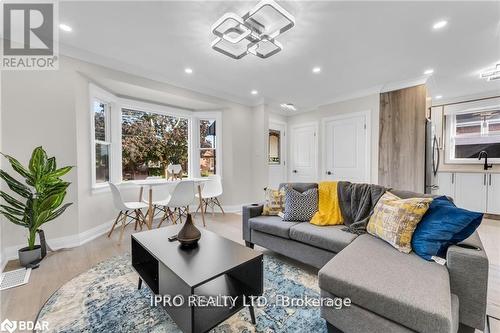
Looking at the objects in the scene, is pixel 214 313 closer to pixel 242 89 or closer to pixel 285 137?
pixel 242 89

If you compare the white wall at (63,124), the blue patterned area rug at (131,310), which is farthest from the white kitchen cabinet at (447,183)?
the white wall at (63,124)

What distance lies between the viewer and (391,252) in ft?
5.14

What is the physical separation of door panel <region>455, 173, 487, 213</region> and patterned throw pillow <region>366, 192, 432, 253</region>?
3.80 m

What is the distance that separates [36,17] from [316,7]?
2699 mm

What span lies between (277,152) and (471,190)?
13.4ft

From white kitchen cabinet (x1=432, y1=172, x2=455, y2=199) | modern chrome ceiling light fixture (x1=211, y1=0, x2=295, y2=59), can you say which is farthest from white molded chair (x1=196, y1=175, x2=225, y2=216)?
white kitchen cabinet (x1=432, y1=172, x2=455, y2=199)

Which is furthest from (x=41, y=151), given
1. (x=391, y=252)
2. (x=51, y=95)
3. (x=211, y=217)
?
(x=391, y=252)

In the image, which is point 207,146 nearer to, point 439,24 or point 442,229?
point 439,24

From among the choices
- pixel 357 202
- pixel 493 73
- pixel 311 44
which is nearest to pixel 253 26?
pixel 311 44

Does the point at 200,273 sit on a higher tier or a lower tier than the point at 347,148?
lower

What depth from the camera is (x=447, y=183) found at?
14.5 feet

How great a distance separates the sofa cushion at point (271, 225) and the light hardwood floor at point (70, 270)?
0.41 meters

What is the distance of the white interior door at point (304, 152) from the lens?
5241 millimetres

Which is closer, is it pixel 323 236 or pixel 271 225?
pixel 323 236
